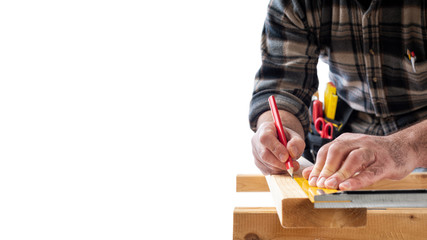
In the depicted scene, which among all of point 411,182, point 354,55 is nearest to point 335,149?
point 411,182

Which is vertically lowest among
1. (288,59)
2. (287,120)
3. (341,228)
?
(341,228)

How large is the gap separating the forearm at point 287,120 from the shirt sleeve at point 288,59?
1.5 inches

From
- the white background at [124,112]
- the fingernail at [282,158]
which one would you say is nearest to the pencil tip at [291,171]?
the fingernail at [282,158]

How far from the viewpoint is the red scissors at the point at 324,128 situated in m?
1.61

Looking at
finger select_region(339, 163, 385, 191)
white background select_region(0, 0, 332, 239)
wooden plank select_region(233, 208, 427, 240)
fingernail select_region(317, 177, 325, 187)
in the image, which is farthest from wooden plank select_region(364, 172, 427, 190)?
white background select_region(0, 0, 332, 239)

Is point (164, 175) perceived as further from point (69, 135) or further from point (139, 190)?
point (69, 135)

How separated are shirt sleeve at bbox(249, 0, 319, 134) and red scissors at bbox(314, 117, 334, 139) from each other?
0.17m

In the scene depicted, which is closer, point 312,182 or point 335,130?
point 312,182

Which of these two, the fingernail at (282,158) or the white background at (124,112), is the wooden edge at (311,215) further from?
the white background at (124,112)

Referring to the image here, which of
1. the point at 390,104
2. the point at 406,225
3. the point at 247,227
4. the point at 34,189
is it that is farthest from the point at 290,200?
the point at 34,189

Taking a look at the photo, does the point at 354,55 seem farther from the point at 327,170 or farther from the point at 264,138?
the point at 327,170

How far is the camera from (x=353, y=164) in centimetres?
89

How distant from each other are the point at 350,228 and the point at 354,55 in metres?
0.68

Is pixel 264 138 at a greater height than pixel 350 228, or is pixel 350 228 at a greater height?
pixel 264 138
